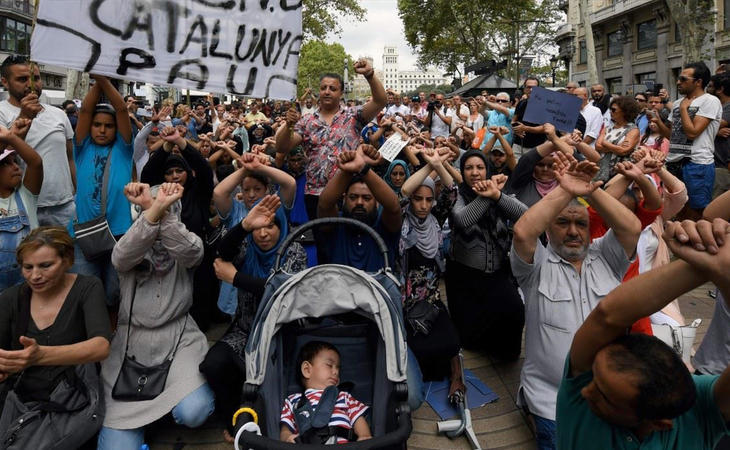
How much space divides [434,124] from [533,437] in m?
8.97

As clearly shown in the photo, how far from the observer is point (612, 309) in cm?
152

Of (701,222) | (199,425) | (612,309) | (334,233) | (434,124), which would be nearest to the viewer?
(701,222)

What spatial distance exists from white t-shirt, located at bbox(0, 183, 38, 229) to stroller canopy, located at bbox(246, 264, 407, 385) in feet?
6.04

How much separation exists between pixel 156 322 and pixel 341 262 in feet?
4.10

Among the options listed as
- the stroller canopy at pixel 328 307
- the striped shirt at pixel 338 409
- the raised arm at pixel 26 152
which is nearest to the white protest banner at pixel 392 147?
the stroller canopy at pixel 328 307

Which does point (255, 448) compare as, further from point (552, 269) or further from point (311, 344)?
point (552, 269)

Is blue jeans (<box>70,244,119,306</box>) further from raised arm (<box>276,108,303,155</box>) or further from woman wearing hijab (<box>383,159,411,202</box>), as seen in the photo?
woman wearing hijab (<box>383,159,411,202</box>)

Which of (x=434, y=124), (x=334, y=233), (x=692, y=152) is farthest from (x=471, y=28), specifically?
(x=334, y=233)

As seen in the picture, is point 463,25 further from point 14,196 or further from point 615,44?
point 14,196

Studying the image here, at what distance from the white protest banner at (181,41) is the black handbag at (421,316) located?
194cm

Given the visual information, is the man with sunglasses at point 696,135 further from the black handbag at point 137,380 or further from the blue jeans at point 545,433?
the black handbag at point 137,380

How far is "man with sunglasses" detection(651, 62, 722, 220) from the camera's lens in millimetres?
5508

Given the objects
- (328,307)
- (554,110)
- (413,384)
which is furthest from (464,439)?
(554,110)

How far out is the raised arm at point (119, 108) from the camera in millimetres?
3680
